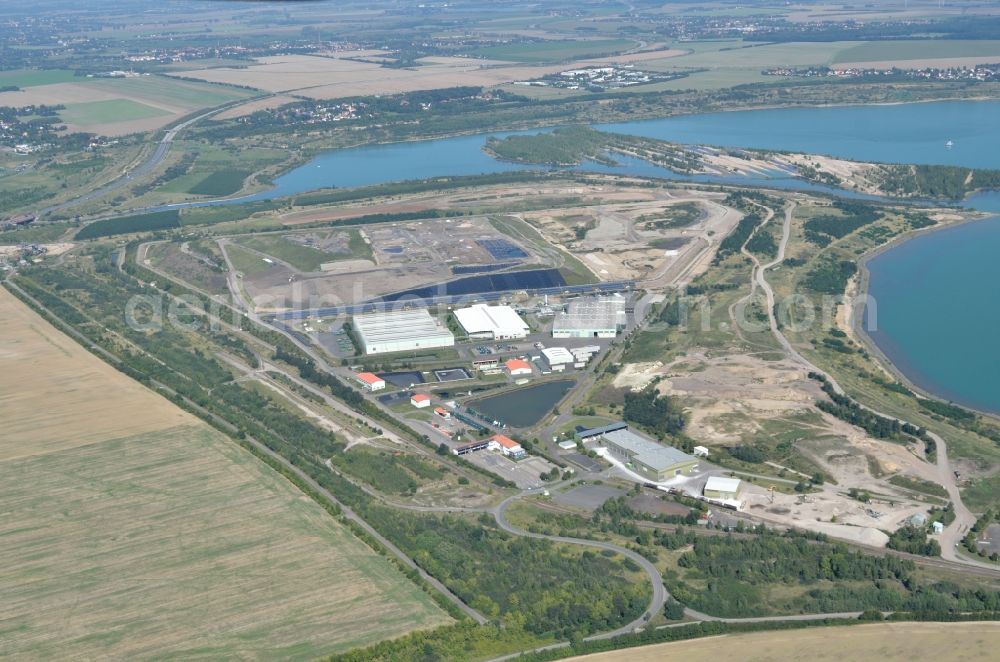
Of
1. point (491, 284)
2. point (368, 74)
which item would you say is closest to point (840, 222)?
point (491, 284)

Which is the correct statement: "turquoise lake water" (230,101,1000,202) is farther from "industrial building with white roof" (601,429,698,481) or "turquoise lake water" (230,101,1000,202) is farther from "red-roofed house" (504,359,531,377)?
"industrial building with white roof" (601,429,698,481)

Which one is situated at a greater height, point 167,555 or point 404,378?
point 167,555

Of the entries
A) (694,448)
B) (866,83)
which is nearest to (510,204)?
(694,448)

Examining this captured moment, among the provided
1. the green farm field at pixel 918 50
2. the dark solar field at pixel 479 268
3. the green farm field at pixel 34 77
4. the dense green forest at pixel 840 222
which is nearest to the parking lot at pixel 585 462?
the dark solar field at pixel 479 268

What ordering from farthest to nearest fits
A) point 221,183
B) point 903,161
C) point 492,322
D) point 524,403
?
point 903,161, point 221,183, point 492,322, point 524,403

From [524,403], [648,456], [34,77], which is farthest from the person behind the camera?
[34,77]

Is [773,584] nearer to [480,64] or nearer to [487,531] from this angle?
[487,531]

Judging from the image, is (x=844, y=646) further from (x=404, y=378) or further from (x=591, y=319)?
(x=591, y=319)
